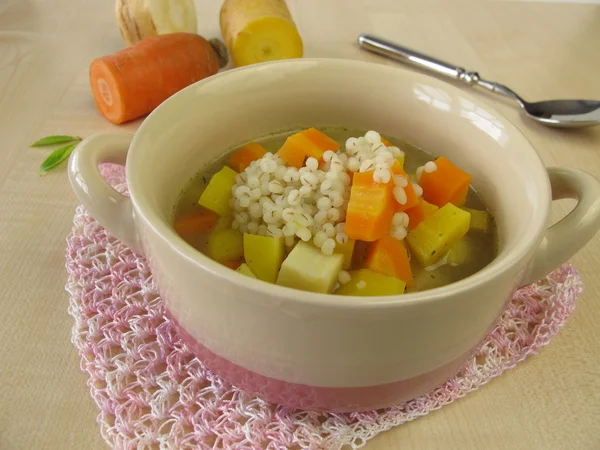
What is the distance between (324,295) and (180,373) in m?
0.23

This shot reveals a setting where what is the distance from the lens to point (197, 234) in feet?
2.14

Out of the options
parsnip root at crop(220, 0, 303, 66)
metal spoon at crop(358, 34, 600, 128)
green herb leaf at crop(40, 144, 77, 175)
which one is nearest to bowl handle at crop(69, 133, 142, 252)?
green herb leaf at crop(40, 144, 77, 175)

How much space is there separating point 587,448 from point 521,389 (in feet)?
0.26

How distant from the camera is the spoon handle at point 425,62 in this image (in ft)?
3.93

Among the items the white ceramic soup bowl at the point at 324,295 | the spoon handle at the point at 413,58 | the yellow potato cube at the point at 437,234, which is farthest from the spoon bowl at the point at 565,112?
the yellow potato cube at the point at 437,234

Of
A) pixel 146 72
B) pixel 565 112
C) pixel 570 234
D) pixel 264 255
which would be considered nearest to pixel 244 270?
pixel 264 255

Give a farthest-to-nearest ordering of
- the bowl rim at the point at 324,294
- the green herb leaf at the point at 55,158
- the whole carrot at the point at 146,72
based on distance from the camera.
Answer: the whole carrot at the point at 146,72 → the green herb leaf at the point at 55,158 → the bowl rim at the point at 324,294

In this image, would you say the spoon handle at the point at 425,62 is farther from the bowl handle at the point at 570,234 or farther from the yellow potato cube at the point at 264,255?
the yellow potato cube at the point at 264,255

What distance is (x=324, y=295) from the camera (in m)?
0.43

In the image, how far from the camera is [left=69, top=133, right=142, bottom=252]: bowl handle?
22.1 inches

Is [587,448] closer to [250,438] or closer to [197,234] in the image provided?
[250,438]

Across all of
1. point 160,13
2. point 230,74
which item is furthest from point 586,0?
point 230,74

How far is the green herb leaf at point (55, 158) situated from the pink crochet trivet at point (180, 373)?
0.24 m

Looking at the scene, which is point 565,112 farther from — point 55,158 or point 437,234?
point 55,158
